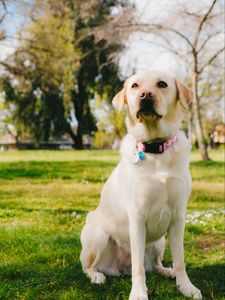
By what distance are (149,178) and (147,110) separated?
58 cm

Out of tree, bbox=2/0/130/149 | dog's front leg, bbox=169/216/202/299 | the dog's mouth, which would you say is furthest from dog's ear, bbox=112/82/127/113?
tree, bbox=2/0/130/149

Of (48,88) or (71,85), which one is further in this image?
(71,85)

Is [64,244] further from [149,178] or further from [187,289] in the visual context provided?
[149,178]

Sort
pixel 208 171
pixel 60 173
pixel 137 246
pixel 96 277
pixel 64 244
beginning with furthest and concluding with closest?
pixel 208 171 < pixel 60 173 < pixel 64 244 < pixel 96 277 < pixel 137 246

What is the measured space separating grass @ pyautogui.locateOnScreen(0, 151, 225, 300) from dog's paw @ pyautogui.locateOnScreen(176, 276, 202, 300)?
7cm

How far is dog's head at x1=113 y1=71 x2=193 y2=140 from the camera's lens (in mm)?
3865

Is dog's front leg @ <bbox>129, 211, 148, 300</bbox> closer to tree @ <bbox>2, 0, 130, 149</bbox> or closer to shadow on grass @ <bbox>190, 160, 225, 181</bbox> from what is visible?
shadow on grass @ <bbox>190, 160, 225, 181</bbox>

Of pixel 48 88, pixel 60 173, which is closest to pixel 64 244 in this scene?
pixel 60 173

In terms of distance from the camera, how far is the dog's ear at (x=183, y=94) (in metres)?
4.03

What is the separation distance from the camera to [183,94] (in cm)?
405

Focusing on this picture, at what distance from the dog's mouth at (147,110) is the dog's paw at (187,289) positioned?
1.49 metres

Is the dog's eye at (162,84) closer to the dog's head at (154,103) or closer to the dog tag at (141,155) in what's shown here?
the dog's head at (154,103)

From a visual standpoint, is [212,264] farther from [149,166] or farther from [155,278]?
[149,166]

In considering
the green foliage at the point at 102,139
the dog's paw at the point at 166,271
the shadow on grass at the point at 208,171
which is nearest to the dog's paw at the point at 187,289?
the dog's paw at the point at 166,271
